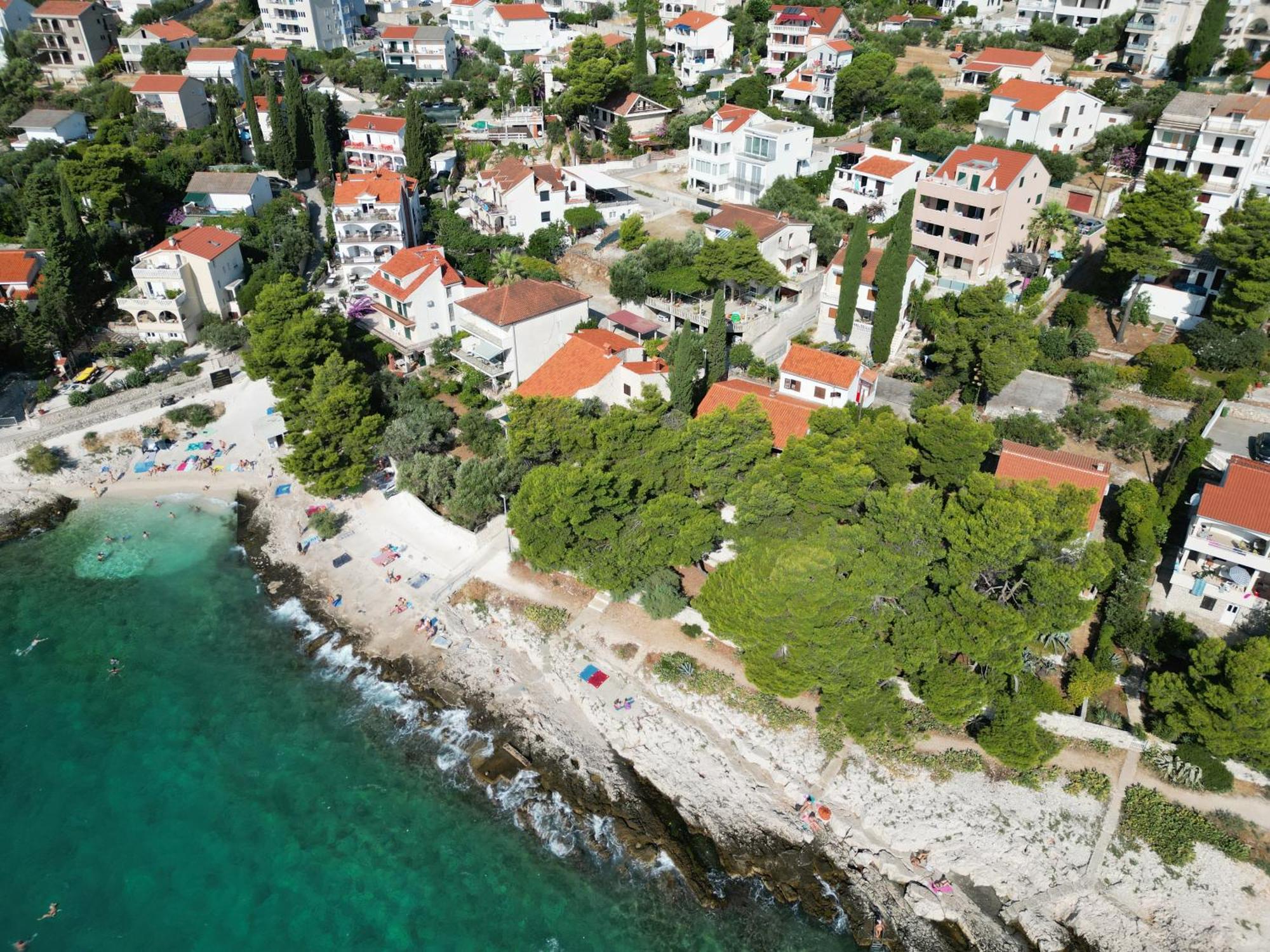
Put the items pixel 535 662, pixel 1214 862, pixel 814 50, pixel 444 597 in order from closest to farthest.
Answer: pixel 1214 862, pixel 535 662, pixel 444 597, pixel 814 50

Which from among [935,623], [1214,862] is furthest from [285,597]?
[1214,862]

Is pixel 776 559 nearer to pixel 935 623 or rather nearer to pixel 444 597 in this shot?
pixel 935 623

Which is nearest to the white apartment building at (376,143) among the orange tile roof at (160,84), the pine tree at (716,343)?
the orange tile roof at (160,84)

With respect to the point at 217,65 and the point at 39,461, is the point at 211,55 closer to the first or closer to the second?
the point at 217,65

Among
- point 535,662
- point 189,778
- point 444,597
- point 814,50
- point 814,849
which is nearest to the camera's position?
point 814,849

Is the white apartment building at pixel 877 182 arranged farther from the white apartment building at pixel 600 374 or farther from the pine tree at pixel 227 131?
the pine tree at pixel 227 131
